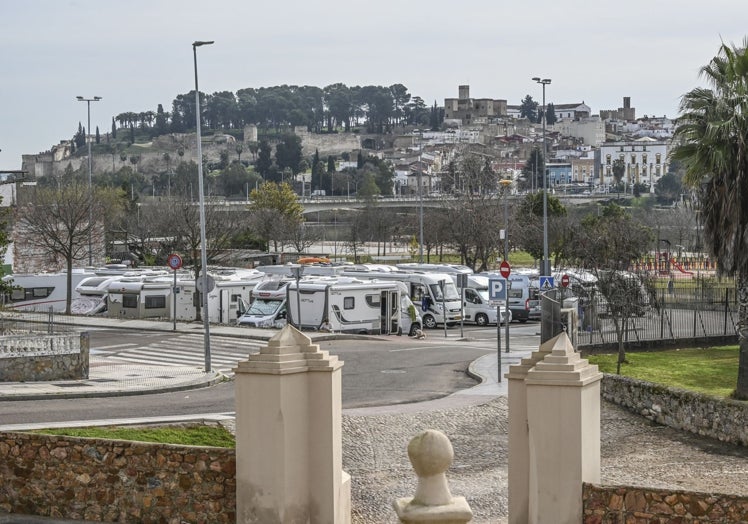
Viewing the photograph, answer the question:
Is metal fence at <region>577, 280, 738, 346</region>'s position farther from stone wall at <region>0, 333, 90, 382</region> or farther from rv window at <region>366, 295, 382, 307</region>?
stone wall at <region>0, 333, 90, 382</region>

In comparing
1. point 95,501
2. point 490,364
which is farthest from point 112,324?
point 95,501

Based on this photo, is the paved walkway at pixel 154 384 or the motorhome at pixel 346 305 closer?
the paved walkway at pixel 154 384

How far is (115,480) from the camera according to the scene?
1352cm

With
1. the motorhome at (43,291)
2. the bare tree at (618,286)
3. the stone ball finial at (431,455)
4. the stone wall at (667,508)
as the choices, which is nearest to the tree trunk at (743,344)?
the bare tree at (618,286)

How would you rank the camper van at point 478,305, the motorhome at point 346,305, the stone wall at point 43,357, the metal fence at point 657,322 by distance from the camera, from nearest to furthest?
the stone wall at point 43,357, the metal fence at point 657,322, the motorhome at point 346,305, the camper van at point 478,305

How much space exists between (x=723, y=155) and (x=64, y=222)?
3655 cm

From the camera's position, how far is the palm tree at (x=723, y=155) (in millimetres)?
24391

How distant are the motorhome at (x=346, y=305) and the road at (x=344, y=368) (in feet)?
5.18

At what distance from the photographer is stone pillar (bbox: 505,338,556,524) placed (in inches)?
454

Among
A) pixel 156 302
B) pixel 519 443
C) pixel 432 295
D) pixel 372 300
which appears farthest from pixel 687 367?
pixel 156 302

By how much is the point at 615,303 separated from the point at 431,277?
16.1 m

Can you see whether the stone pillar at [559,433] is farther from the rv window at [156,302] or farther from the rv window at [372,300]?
the rv window at [156,302]

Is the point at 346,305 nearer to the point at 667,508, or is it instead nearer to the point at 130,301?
the point at 130,301

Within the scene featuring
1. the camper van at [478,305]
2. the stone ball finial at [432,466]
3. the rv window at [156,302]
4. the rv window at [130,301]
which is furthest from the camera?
the camper van at [478,305]
